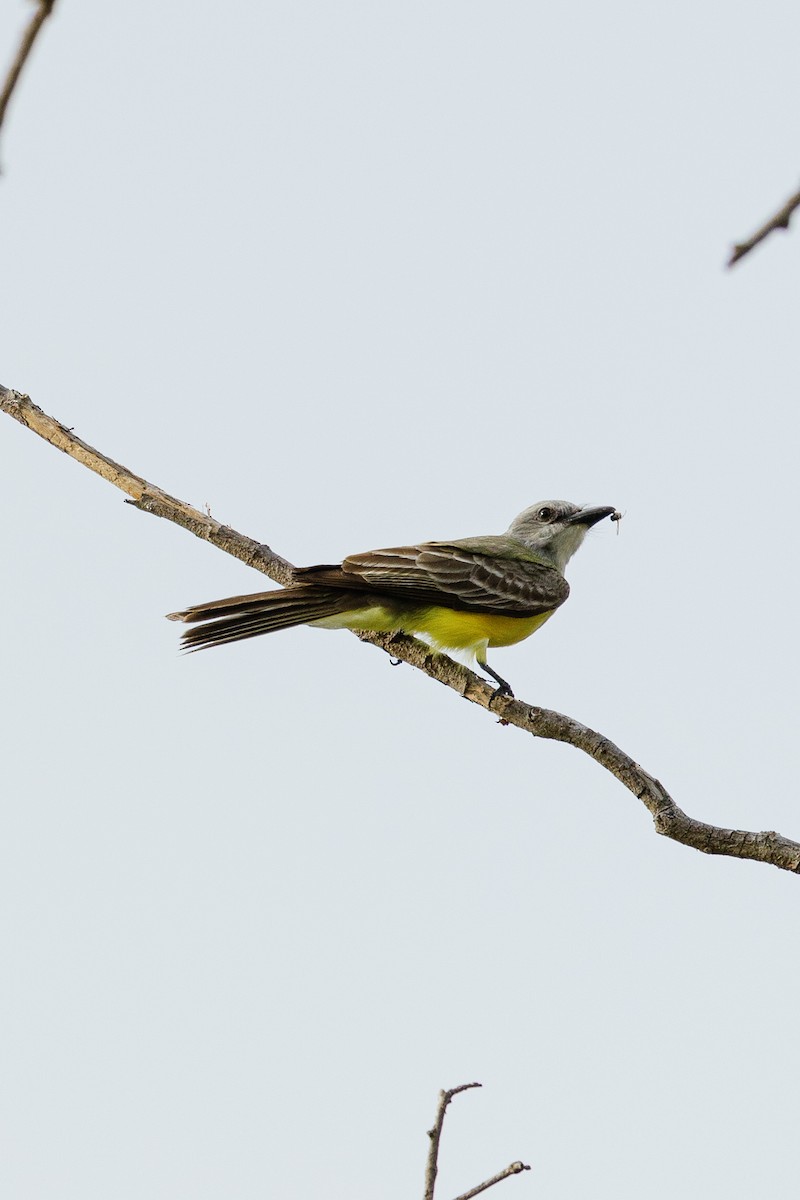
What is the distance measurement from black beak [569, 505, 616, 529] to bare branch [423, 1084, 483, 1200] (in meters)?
7.66

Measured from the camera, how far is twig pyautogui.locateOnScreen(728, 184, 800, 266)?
1720 millimetres

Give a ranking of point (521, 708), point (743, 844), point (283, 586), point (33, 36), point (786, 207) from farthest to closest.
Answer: point (283, 586) → point (521, 708) → point (743, 844) → point (786, 207) → point (33, 36)

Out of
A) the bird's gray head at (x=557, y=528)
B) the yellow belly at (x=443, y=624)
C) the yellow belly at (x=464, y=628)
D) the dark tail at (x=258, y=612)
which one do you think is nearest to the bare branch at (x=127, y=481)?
the dark tail at (x=258, y=612)

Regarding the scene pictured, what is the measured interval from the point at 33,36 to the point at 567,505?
10160mm

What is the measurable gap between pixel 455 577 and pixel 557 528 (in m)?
2.33

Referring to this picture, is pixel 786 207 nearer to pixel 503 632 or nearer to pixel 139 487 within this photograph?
pixel 139 487

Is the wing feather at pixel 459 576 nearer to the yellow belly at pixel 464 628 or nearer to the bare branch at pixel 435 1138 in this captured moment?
the yellow belly at pixel 464 628

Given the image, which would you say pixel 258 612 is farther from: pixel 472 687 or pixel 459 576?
pixel 459 576

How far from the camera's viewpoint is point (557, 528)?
11445 mm

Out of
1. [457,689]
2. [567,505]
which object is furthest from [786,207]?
[567,505]

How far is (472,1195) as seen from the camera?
376cm

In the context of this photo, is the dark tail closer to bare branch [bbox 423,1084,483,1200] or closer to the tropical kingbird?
the tropical kingbird

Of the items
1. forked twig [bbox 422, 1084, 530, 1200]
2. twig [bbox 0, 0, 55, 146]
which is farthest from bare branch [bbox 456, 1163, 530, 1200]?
twig [bbox 0, 0, 55, 146]

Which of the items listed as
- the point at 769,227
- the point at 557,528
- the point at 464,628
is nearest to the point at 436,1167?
the point at 769,227
